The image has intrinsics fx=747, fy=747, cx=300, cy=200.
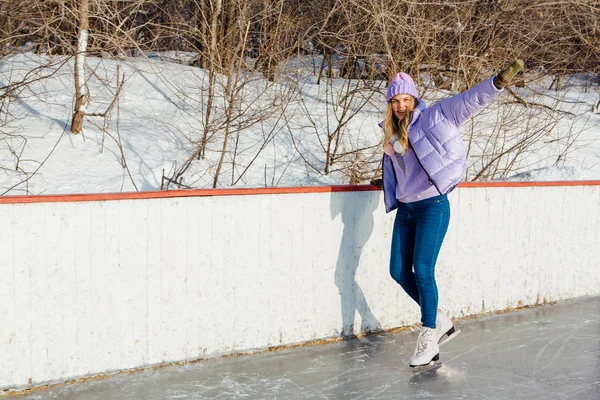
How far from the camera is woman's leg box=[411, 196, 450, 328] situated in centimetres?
400

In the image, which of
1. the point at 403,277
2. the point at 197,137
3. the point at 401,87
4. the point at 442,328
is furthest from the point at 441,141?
the point at 197,137

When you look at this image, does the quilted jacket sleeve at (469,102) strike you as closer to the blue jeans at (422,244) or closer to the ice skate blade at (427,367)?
the blue jeans at (422,244)

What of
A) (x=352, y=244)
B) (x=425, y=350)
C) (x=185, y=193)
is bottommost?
(x=425, y=350)

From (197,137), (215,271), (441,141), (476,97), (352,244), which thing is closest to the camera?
(476,97)

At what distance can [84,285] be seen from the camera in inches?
142

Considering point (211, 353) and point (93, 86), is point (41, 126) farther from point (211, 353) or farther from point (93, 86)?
point (211, 353)

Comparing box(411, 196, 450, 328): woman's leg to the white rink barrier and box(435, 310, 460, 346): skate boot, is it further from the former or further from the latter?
the white rink barrier

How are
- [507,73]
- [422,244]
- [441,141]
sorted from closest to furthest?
[507,73] < [441,141] < [422,244]

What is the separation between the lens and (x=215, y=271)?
162 inches

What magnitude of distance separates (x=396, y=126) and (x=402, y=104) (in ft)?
0.43

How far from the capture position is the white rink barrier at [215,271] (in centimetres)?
346

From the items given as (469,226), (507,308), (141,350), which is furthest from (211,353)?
(507,308)

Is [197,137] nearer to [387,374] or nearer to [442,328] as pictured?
[442,328]

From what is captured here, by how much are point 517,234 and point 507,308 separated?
57 cm
